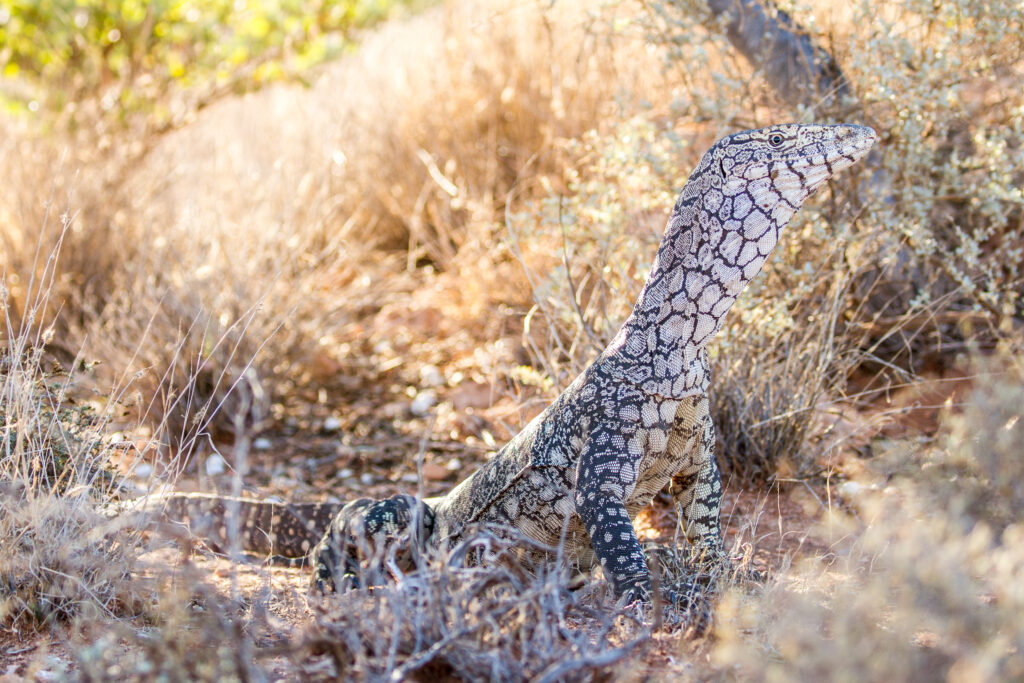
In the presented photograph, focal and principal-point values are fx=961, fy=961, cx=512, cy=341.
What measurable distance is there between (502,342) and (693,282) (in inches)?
109

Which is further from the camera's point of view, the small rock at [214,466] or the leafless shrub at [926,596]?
the small rock at [214,466]

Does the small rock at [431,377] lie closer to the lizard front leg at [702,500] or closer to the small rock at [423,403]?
the small rock at [423,403]

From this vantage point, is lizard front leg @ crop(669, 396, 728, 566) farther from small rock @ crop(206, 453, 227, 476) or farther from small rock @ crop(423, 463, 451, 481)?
small rock @ crop(206, 453, 227, 476)

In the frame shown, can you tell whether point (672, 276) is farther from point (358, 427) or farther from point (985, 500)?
point (358, 427)

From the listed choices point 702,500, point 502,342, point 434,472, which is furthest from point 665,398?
point 502,342

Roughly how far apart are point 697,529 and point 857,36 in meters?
2.79

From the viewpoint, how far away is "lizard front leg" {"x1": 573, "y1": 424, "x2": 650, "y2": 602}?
2.96 metres

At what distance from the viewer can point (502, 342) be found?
562 centimetres

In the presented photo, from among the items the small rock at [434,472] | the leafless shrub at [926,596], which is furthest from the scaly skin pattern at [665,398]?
the small rock at [434,472]

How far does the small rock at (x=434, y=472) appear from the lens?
5.05 metres

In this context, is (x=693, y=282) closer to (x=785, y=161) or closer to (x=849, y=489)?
(x=785, y=161)

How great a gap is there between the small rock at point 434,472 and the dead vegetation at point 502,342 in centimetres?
2

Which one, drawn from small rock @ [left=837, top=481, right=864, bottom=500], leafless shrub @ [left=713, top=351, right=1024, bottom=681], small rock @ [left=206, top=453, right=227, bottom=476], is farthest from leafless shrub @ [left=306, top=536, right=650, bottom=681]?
small rock @ [left=206, top=453, right=227, bottom=476]

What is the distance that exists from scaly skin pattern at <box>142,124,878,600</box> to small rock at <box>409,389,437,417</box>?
243 cm
